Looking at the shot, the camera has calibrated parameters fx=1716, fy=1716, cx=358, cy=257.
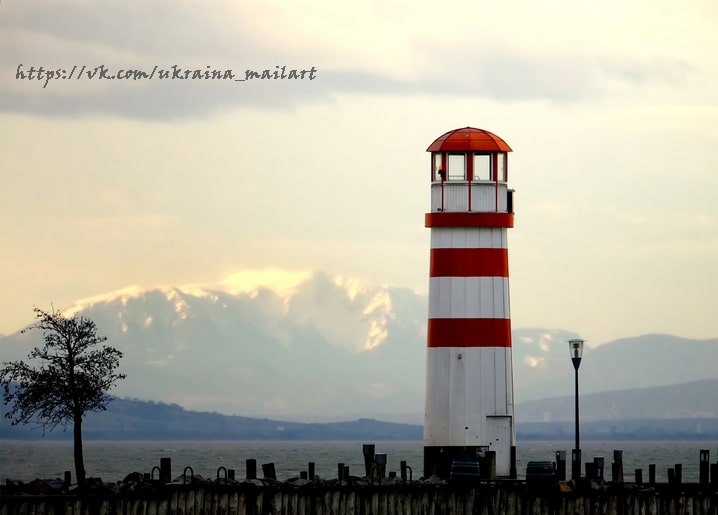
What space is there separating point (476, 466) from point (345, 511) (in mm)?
3612

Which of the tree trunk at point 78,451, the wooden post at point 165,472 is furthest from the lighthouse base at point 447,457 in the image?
the tree trunk at point 78,451

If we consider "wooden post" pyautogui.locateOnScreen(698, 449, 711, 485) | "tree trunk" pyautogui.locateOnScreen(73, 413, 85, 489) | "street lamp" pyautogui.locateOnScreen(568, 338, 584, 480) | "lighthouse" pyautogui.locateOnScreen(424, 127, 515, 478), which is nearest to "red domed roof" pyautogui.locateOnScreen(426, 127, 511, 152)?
"lighthouse" pyautogui.locateOnScreen(424, 127, 515, 478)

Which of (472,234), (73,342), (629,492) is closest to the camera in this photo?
(629,492)

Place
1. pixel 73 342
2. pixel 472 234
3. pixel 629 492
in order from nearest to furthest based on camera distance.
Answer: pixel 629 492 < pixel 472 234 < pixel 73 342

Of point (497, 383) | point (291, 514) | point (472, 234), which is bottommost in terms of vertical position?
point (291, 514)

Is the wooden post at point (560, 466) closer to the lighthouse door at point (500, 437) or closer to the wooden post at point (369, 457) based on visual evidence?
the lighthouse door at point (500, 437)

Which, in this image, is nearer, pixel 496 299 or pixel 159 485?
pixel 159 485

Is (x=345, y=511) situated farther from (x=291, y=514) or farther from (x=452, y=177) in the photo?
(x=452, y=177)

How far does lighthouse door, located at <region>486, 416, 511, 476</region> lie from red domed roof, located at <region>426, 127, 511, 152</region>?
23.4 feet

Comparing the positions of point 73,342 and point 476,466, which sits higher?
point 73,342

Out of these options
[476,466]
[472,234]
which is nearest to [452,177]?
[472,234]

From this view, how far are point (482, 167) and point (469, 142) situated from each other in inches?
30.1

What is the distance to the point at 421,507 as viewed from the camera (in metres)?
40.7

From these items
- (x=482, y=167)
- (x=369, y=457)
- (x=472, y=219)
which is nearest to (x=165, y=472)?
(x=369, y=457)
